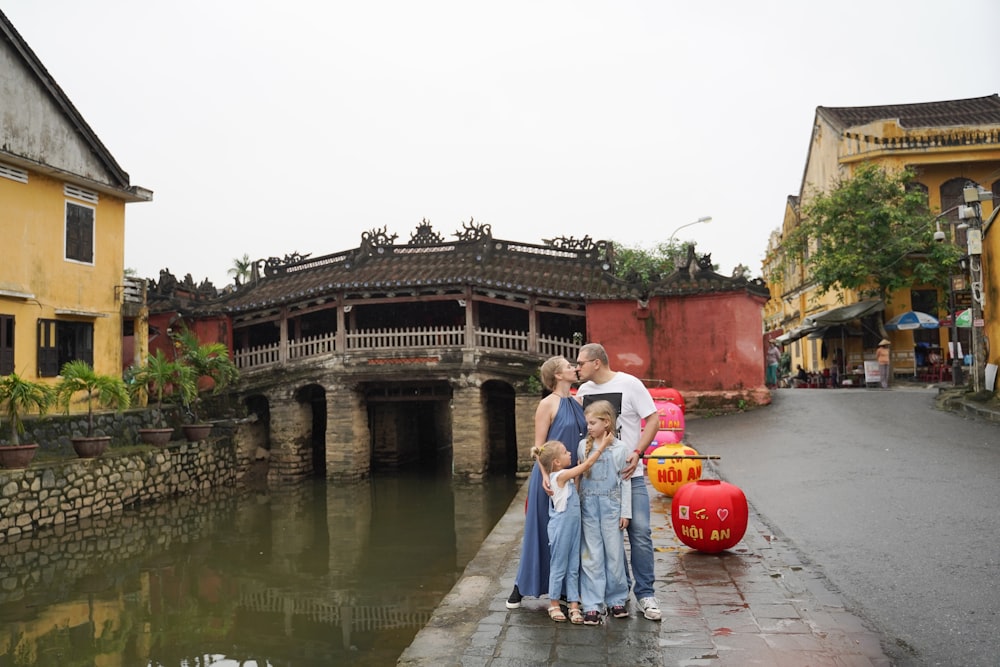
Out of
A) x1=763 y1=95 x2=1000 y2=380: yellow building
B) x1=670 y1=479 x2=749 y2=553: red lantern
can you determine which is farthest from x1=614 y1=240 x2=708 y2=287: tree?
x1=670 y1=479 x2=749 y2=553: red lantern

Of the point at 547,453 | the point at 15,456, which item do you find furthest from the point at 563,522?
the point at 15,456

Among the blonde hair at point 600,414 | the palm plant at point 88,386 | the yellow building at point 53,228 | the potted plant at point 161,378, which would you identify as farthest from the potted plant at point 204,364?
the blonde hair at point 600,414

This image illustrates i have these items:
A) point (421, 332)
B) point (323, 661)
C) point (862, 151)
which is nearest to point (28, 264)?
point (421, 332)

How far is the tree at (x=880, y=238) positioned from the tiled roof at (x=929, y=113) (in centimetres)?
432

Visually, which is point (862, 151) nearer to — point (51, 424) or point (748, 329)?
point (748, 329)

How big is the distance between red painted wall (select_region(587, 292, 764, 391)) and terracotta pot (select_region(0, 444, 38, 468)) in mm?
12810

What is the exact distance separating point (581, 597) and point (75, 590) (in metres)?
8.54

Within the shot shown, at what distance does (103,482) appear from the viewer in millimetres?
14984

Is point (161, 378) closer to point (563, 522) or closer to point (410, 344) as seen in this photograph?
point (410, 344)

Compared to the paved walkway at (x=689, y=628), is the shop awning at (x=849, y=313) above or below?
above

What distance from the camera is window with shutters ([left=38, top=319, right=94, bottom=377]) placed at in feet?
54.5

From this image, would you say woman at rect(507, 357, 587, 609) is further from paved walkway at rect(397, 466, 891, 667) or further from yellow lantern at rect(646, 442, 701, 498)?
yellow lantern at rect(646, 442, 701, 498)

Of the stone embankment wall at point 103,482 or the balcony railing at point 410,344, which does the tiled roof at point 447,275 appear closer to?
the balcony railing at point 410,344

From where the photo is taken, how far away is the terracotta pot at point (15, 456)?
42.5 ft
